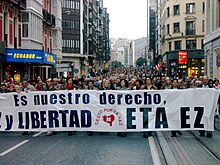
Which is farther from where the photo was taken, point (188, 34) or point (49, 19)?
point (188, 34)

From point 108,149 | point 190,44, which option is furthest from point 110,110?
point 190,44

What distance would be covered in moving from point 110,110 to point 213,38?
24.5 meters

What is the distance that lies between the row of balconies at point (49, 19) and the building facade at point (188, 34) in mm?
22188

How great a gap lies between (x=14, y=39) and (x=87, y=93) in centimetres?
2314

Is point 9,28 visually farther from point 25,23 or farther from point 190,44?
point 190,44

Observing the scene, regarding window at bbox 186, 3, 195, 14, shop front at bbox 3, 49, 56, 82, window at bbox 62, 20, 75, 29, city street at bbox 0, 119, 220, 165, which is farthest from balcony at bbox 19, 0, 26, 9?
window at bbox 62, 20, 75, 29

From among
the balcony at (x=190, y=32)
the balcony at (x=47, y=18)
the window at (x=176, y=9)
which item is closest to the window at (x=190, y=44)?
the balcony at (x=190, y=32)

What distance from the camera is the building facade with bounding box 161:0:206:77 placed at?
6719cm

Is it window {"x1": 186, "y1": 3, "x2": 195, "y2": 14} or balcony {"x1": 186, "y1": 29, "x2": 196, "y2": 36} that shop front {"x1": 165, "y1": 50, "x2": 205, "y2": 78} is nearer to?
balcony {"x1": 186, "y1": 29, "x2": 196, "y2": 36}

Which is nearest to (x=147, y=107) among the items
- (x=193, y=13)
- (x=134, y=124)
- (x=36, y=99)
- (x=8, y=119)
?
(x=134, y=124)

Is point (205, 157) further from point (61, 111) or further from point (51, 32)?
point (51, 32)

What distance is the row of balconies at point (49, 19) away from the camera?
4631 centimetres

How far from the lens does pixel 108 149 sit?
11.3 metres

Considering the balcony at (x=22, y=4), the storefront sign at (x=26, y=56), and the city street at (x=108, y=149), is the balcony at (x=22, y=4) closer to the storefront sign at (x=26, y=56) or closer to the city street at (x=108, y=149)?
the storefront sign at (x=26, y=56)
